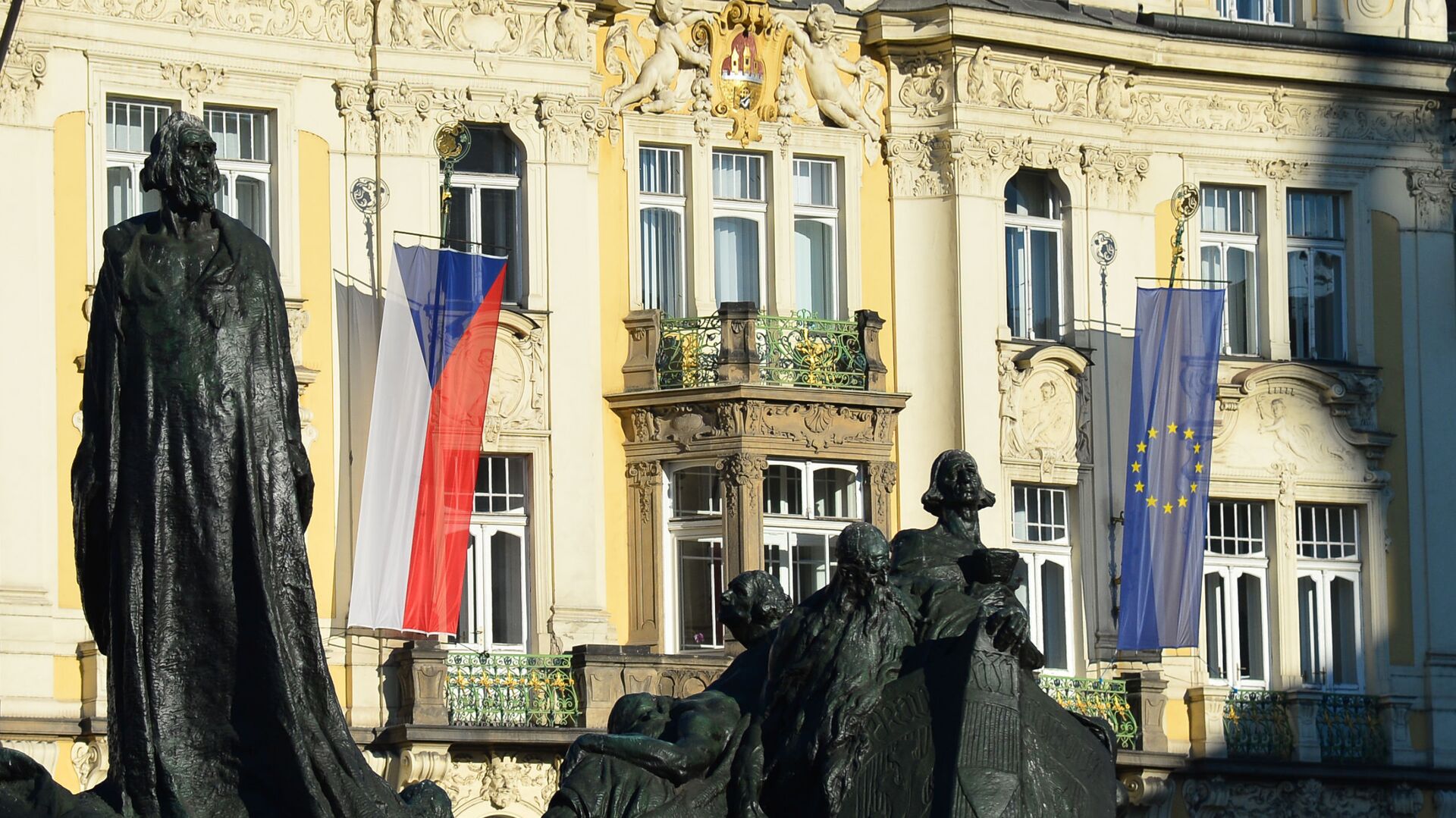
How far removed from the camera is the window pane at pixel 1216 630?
40.8 m

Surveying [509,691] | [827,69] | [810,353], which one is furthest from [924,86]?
[509,691]

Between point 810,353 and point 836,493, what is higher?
point 810,353

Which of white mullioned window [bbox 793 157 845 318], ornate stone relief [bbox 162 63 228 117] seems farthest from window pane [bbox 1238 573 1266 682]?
ornate stone relief [bbox 162 63 228 117]

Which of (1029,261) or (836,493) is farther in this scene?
(1029,261)

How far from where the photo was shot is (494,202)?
37.3 meters

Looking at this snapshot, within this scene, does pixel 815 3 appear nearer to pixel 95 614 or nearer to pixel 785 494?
pixel 785 494

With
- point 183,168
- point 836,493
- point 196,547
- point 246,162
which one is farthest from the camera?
point 836,493

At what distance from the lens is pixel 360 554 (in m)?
35.6

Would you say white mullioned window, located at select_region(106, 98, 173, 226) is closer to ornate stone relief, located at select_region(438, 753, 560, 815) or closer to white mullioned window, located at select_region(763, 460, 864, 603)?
ornate stone relief, located at select_region(438, 753, 560, 815)

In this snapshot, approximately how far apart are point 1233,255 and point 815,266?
5095 millimetres

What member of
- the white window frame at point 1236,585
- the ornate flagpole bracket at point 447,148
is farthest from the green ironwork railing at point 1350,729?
the ornate flagpole bracket at point 447,148

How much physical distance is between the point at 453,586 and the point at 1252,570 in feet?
32.4

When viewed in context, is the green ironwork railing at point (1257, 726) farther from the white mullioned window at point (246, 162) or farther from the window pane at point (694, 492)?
the white mullioned window at point (246, 162)

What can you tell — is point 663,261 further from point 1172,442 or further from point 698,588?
point 1172,442
